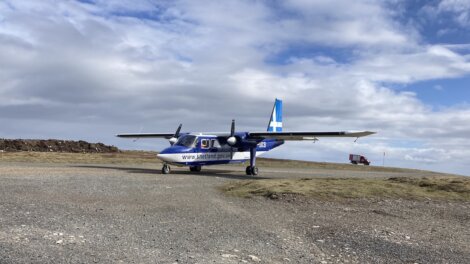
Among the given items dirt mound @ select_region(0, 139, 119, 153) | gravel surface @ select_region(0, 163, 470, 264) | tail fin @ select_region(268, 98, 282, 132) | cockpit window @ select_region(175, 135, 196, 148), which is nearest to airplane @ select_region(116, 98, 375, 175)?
cockpit window @ select_region(175, 135, 196, 148)

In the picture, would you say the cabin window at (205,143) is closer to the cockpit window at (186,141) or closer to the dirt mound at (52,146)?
the cockpit window at (186,141)

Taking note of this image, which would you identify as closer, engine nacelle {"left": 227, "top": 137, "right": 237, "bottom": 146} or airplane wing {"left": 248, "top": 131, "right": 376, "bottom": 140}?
airplane wing {"left": 248, "top": 131, "right": 376, "bottom": 140}

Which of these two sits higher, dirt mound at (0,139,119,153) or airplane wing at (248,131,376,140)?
airplane wing at (248,131,376,140)

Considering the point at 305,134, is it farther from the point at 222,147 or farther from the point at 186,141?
the point at 186,141

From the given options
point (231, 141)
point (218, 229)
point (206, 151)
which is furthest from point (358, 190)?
point (206, 151)

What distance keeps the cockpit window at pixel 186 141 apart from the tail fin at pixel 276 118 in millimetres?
11166

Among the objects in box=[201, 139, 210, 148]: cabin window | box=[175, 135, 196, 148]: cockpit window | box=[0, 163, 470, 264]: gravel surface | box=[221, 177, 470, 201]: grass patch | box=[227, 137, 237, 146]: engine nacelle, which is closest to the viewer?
box=[0, 163, 470, 264]: gravel surface

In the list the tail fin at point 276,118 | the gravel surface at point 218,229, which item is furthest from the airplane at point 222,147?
the gravel surface at point 218,229

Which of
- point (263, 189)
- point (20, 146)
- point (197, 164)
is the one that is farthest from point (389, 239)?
point (20, 146)

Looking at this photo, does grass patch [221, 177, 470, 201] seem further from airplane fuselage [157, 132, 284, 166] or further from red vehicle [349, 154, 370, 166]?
red vehicle [349, 154, 370, 166]

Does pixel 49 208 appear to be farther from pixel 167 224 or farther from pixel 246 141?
pixel 246 141

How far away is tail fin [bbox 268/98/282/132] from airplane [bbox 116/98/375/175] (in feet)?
14.1

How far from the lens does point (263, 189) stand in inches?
727

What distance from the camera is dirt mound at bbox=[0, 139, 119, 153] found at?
6106 centimetres
